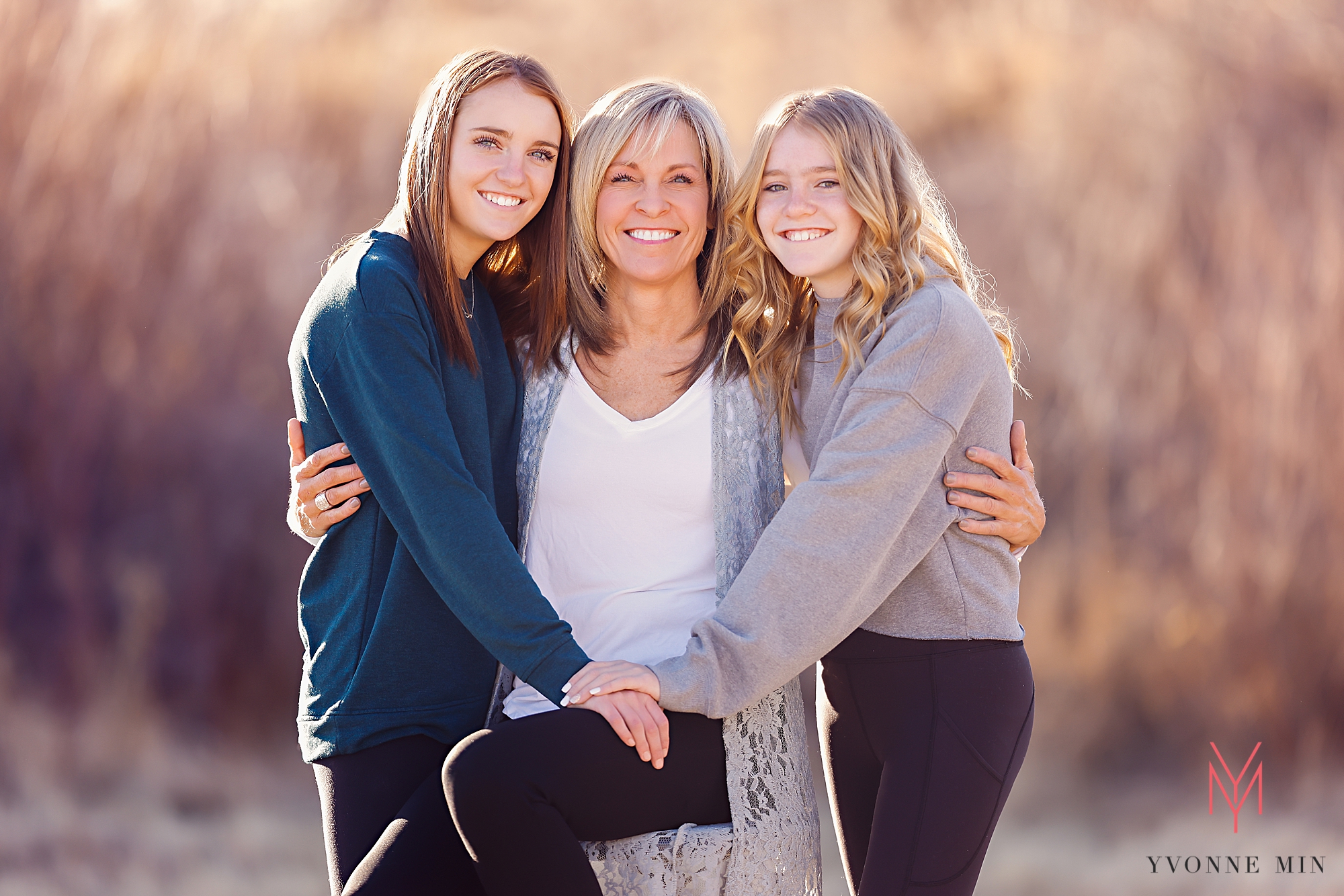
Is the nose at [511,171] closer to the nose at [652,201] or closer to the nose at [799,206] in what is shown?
the nose at [652,201]

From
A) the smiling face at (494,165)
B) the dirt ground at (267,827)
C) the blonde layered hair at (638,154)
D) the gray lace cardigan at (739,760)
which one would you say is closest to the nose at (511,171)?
the smiling face at (494,165)

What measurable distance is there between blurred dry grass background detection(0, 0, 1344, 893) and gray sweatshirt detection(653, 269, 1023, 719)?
7.68 ft

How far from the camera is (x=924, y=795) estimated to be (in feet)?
5.28

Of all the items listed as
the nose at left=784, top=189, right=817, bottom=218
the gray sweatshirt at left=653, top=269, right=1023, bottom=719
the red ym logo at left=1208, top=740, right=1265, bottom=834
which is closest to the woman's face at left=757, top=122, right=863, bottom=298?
the nose at left=784, top=189, right=817, bottom=218

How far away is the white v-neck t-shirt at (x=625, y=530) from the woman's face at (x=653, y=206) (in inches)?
9.7

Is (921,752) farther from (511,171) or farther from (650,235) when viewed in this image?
(511,171)

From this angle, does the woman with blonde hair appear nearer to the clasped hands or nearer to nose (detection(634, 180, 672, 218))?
the clasped hands

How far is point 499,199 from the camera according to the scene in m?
1.86

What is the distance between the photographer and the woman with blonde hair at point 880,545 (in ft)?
5.29

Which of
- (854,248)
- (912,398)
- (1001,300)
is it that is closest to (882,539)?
(912,398)

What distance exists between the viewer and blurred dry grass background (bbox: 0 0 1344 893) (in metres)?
3.86

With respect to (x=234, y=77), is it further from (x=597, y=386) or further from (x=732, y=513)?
(x=732, y=513)

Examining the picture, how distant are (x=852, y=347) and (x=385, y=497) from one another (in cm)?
72

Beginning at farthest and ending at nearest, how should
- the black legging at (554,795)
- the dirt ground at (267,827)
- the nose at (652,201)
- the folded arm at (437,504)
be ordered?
the dirt ground at (267,827) < the nose at (652,201) < the folded arm at (437,504) < the black legging at (554,795)
